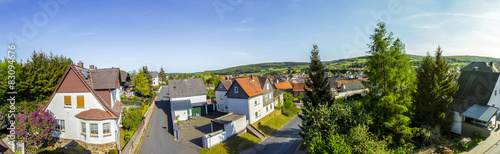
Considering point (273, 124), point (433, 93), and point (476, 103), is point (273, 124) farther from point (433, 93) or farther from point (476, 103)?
point (476, 103)

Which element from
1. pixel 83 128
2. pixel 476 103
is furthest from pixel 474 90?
pixel 83 128

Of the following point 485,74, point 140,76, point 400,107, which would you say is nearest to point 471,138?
point 485,74

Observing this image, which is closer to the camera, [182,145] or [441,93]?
[441,93]

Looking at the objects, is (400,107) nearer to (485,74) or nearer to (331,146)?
(331,146)

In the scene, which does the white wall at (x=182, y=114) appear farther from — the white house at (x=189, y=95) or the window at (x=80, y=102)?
the window at (x=80, y=102)

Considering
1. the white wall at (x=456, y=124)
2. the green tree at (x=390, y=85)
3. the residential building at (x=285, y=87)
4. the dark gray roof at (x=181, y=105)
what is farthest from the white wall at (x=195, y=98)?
the residential building at (x=285, y=87)

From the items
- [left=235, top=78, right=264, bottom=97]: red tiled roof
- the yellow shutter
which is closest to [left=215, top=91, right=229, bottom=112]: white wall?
[left=235, top=78, right=264, bottom=97]: red tiled roof
